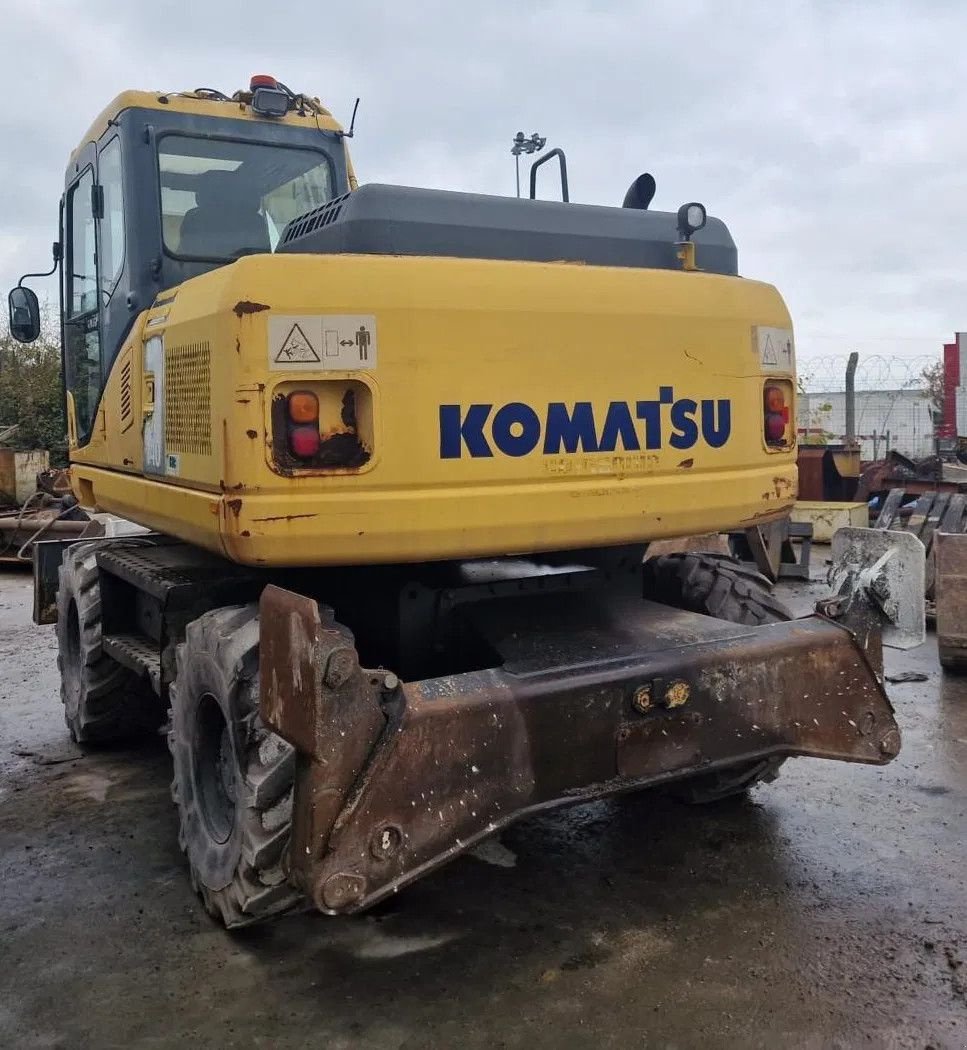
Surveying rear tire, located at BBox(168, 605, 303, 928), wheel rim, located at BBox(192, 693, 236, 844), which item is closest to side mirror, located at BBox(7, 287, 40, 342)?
rear tire, located at BBox(168, 605, 303, 928)

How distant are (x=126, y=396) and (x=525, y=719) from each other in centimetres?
228

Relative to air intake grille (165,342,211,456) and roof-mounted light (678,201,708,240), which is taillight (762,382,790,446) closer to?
roof-mounted light (678,201,708,240)

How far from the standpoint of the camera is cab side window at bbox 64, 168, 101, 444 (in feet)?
16.3

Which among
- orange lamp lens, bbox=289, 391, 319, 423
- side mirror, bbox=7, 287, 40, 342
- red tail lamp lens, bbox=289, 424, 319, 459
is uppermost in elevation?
side mirror, bbox=7, 287, 40, 342

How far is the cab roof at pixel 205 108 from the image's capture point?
14.7 ft

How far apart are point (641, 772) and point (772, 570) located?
6.74m

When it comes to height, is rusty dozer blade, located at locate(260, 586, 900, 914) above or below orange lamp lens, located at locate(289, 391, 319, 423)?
below

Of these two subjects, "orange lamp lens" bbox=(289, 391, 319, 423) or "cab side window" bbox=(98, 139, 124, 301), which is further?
"cab side window" bbox=(98, 139, 124, 301)

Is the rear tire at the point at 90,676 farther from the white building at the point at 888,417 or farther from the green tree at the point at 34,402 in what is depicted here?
the white building at the point at 888,417

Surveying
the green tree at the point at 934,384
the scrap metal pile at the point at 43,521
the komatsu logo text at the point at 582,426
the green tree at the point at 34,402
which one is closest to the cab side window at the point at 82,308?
the komatsu logo text at the point at 582,426

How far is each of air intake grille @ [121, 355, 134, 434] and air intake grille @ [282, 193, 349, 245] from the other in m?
0.92

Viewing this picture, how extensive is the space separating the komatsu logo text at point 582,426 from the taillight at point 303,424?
0.37 m

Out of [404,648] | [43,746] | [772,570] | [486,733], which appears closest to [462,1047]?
[486,733]

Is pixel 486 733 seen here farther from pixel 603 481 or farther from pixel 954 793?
pixel 954 793
